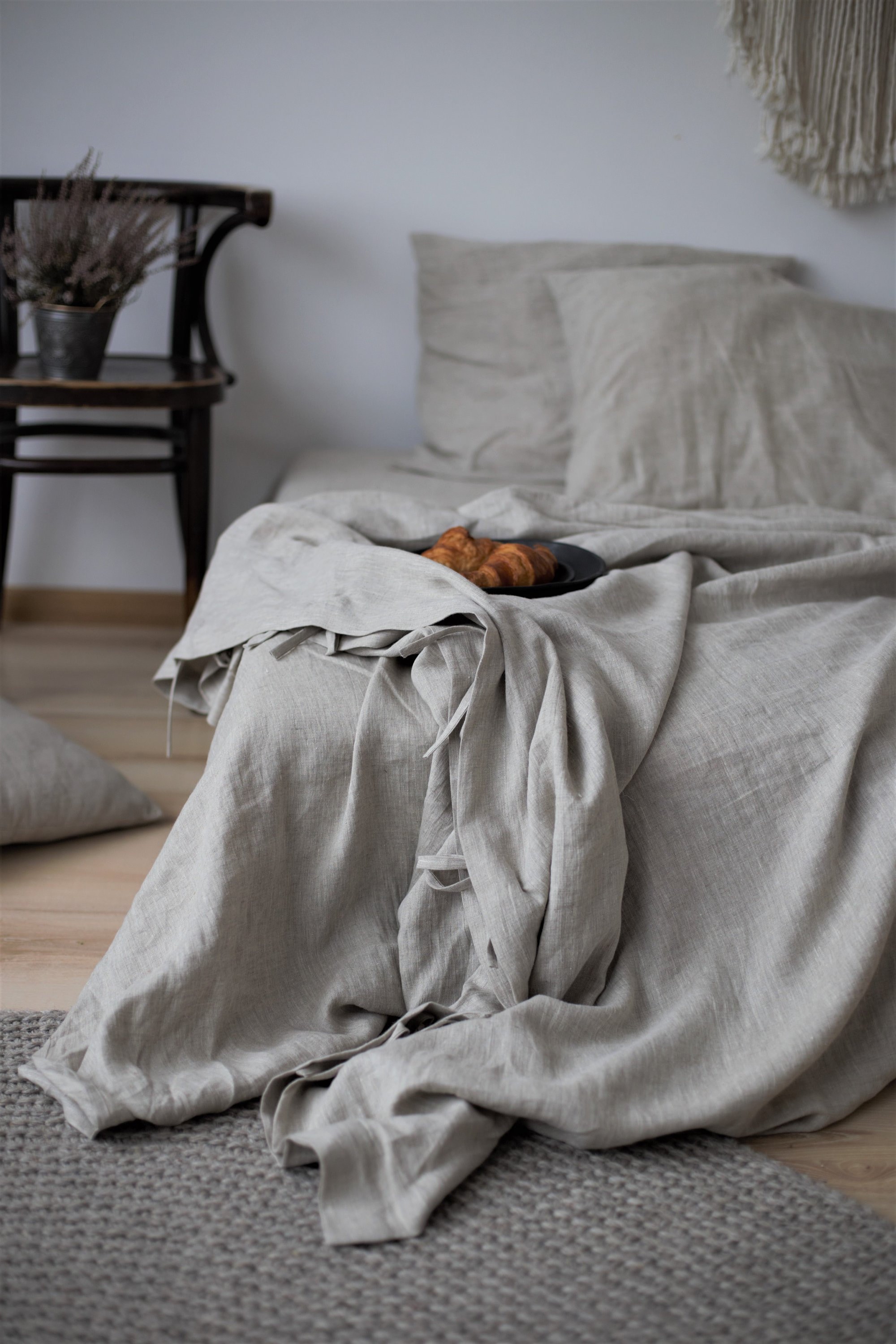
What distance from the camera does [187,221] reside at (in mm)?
A: 2113

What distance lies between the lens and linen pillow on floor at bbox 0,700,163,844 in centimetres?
141

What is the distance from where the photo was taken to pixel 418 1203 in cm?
84

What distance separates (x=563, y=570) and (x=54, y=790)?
0.71 meters

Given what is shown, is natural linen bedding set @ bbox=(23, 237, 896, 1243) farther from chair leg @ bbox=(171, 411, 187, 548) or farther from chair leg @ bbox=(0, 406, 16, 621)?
chair leg @ bbox=(0, 406, 16, 621)

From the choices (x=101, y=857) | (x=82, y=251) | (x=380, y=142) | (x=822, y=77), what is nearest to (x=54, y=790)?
(x=101, y=857)

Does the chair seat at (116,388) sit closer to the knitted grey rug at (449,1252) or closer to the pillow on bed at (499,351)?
the pillow on bed at (499,351)

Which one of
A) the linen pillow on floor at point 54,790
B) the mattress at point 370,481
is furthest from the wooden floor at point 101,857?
the mattress at point 370,481

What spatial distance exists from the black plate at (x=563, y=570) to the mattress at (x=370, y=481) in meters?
0.34

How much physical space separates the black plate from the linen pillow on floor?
52 centimetres

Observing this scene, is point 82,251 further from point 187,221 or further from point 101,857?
point 101,857

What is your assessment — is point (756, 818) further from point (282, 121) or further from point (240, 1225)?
point (282, 121)

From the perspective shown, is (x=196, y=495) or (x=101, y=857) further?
(x=196, y=495)

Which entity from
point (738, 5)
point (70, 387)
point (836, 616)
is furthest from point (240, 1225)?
point (738, 5)

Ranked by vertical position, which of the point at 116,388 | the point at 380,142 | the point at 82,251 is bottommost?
the point at 116,388
